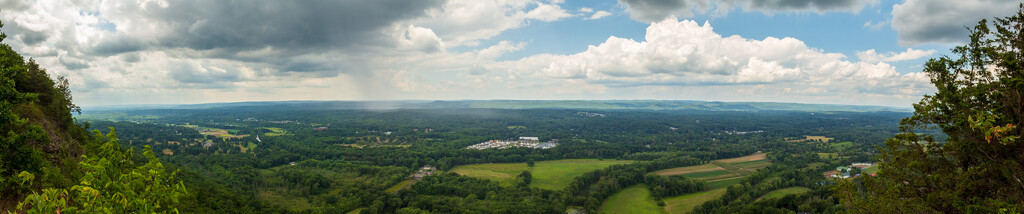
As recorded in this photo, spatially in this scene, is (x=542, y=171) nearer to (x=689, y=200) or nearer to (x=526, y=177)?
(x=526, y=177)

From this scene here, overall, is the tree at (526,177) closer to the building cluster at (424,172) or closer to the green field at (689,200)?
the building cluster at (424,172)

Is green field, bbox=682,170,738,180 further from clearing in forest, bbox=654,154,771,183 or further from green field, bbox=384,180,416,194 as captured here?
green field, bbox=384,180,416,194

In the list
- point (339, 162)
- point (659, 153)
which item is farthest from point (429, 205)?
point (659, 153)

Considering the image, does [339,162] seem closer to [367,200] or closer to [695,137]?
[367,200]

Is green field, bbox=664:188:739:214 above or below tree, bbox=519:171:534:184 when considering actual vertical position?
below

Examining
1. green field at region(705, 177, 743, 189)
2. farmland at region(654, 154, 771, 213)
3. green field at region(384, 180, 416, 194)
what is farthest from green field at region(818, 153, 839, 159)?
green field at region(384, 180, 416, 194)

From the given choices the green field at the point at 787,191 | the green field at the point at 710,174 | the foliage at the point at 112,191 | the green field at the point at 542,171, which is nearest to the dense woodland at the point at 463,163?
the foliage at the point at 112,191
